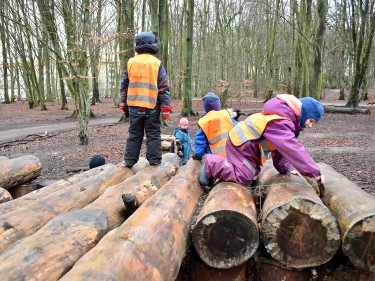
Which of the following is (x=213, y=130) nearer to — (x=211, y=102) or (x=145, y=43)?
(x=211, y=102)

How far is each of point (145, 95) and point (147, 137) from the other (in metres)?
0.65

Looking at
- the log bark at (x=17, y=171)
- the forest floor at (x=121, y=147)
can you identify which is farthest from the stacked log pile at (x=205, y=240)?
the forest floor at (x=121, y=147)

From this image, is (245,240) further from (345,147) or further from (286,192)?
(345,147)

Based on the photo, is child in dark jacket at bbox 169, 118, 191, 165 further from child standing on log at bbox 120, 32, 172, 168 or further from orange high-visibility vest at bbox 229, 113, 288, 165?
orange high-visibility vest at bbox 229, 113, 288, 165

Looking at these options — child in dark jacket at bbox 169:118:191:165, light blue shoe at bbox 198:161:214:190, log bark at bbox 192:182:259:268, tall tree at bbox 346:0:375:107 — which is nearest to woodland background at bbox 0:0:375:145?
tall tree at bbox 346:0:375:107

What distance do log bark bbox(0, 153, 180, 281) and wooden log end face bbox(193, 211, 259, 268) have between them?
2.78 feet

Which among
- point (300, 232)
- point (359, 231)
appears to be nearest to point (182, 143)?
point (300, 232)

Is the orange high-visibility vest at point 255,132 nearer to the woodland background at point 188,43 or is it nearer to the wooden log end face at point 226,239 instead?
the wooden log end face at point 226,239

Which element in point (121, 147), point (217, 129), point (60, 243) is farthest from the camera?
point (121, 147)

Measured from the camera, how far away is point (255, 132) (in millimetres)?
3449

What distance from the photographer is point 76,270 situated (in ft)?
6.07

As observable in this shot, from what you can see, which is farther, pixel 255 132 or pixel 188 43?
pixel 188 43

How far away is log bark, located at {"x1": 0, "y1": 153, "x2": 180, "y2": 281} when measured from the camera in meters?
2.04

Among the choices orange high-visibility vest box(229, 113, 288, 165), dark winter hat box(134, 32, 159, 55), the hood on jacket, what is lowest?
orange high-visibility vest box(229, 113, 288, 165)
